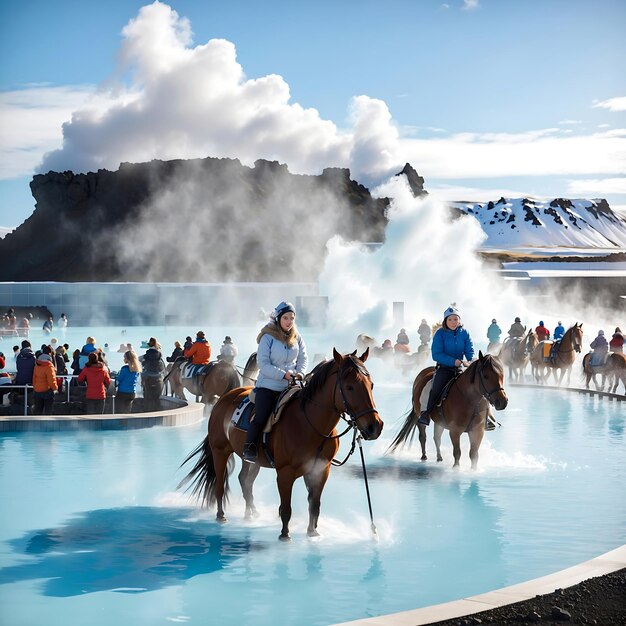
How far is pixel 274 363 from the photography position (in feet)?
27.9

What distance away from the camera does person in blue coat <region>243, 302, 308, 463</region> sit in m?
8.40

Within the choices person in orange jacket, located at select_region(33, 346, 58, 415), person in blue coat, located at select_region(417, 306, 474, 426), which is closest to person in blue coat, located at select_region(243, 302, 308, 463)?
person in blue coat, located at select_region(417, 306, 474, 426)

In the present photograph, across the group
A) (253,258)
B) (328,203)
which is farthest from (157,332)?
(328,203)

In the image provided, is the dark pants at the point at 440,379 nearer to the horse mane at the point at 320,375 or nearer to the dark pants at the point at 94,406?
the horse mane at the point at 320,375

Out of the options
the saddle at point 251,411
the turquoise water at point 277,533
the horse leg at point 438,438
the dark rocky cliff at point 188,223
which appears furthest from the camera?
the dark rocky cliff at point 188,223

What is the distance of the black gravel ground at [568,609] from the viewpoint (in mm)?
5844

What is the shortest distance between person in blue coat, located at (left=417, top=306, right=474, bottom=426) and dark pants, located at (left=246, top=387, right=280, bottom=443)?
13.1ft

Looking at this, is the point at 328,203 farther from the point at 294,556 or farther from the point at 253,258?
the point at 294,556

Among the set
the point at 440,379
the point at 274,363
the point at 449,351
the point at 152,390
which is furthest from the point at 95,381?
the point at 274,363

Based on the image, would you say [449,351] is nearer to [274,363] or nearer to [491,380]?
[491,380]

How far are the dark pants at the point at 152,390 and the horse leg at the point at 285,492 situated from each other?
33.1 feet

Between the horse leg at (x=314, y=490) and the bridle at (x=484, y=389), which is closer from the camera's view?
the horse leg at (x=314, y=490)

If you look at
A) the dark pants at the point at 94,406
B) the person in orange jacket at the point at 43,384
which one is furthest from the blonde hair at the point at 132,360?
the person in orange jacket at the point at 43,384

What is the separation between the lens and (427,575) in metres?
7.81
